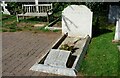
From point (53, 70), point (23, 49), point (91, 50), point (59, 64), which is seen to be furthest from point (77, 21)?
point (53, 70)

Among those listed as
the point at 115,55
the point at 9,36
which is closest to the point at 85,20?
the point at 115,55

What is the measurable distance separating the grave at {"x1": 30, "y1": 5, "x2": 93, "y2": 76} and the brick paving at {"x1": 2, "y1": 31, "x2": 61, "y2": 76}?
36cm

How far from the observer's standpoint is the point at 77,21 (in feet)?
32.8

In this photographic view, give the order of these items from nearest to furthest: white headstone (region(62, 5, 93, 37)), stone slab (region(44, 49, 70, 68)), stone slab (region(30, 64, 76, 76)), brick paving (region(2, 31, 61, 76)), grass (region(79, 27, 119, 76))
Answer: stone slab (region(30, 64, 76, 76)), grass (region(79, 27, 119, 76)), stone slab (region(44, 49, 70, 68)), brick paving (region(2, 31, 61, 76)), white headstone (region(62, 5, 93, 37))

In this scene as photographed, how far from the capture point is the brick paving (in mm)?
6757

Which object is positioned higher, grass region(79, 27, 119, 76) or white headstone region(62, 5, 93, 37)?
white headstone region(62, 5, 93, 37)

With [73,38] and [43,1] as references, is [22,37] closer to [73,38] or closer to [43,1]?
[73,38]

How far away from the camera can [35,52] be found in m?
8.23

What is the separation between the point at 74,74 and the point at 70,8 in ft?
14.1

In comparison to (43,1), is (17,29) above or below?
below

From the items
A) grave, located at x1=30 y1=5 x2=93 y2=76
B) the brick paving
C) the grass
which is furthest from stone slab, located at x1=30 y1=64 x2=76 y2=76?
the grass

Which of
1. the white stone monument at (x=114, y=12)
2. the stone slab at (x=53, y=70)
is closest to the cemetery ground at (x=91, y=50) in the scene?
the stone slab at (x=53, y=70)

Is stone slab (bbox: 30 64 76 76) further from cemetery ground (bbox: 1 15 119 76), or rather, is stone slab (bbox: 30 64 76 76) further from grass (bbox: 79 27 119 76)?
grass (bbox: 79 27 119 76)

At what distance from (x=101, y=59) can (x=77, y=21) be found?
300 cm
